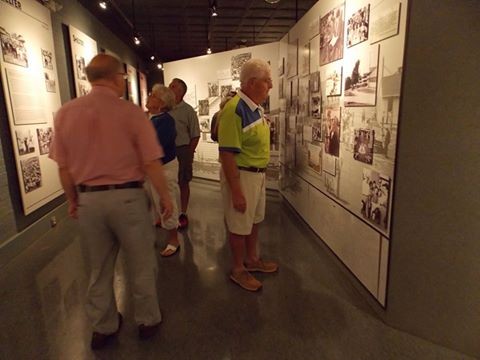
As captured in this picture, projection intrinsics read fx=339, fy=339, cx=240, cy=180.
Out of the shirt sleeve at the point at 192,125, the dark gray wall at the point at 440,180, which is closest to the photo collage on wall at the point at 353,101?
the dark gray wall at the point at 440,180

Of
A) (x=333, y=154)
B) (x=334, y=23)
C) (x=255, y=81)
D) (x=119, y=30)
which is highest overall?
(x=119, y=30)

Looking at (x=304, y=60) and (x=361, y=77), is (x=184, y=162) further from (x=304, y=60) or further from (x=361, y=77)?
(x=361, y=77)

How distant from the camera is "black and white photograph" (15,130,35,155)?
133 inches

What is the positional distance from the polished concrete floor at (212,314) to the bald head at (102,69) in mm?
1525

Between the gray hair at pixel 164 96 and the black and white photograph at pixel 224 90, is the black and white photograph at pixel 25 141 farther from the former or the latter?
the black and white photograph at pixel 224 90

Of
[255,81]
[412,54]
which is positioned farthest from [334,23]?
[412,54]

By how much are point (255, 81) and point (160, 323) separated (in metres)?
1.76

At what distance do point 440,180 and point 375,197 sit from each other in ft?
1.49

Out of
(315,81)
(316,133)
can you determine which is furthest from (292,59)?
(316,133)

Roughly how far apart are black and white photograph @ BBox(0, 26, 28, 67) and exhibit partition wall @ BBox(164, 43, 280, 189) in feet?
10.4

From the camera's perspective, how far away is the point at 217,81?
21.0 feet

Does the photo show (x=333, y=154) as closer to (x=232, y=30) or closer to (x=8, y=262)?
(x=8, y=262)

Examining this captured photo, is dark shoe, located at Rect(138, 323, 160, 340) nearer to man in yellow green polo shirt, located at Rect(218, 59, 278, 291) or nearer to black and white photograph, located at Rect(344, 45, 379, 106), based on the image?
man in yellow green polo shirt, located at Rect(218, 59, 278, 291)

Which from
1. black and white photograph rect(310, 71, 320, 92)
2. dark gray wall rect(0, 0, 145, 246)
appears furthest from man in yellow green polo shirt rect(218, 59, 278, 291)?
dark gray wall rect(0, 0, 145, 246)
